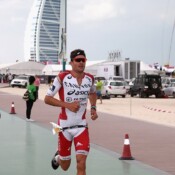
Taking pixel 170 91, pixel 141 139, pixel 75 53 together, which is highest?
pixel 75 53

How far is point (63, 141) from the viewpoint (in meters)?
6.88

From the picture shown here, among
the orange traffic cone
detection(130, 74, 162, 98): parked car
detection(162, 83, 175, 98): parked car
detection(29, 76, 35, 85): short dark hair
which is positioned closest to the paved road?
the orange traffic cone

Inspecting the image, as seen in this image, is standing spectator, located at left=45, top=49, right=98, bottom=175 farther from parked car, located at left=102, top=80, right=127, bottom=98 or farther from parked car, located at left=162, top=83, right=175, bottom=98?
parked car, located at left=162, top=83, right=175, bottom=98

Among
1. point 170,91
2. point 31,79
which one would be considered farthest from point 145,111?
point 170,91

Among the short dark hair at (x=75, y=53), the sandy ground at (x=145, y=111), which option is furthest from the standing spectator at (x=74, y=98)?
the sandy ground at (x=145, y=111)

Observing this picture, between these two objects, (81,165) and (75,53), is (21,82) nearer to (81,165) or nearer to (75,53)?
(75,53)

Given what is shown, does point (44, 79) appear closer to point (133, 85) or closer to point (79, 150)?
point (133, 85)

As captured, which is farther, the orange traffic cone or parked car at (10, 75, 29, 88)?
parked car at (10, 75, 29, 88)

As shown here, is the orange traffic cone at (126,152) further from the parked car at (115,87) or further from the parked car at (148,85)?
the parked car at (148,85)

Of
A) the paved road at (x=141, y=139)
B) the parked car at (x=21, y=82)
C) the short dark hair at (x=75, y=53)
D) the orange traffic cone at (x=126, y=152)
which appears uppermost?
the short dark hair at (x=75, y=53)

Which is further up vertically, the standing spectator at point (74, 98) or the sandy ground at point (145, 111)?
the standing spectator at point (74, 98)

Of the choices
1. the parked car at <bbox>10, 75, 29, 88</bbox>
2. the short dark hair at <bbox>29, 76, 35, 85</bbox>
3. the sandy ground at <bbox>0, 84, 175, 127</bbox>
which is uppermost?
the short dark hair at <bbox>29, 76, 35, 85</bbox>

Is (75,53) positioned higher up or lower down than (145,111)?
higher up

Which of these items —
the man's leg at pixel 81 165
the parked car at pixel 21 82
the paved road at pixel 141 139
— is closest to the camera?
the man's leg at pixel 81 165
